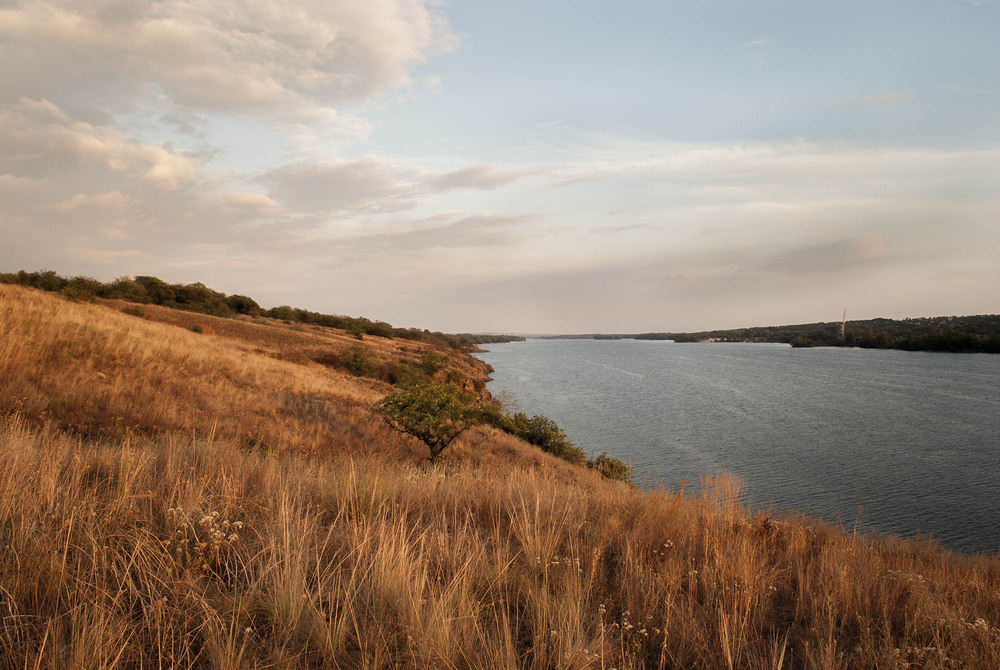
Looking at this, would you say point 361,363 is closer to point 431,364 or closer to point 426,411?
point 431,364

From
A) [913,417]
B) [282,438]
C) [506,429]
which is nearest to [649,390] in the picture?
[913,417]

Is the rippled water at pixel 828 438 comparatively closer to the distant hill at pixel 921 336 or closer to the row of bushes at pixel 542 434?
the row of bushes at pixel 542 434

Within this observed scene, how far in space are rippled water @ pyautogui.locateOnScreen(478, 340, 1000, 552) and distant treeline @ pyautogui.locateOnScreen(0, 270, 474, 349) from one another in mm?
38484

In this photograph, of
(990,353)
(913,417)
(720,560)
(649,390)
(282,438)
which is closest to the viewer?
(720,560)

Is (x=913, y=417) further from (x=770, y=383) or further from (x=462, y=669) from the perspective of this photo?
(x=462, y=669)

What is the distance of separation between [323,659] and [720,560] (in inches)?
132

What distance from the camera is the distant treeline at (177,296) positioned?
4144cm

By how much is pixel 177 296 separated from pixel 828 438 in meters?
77.0

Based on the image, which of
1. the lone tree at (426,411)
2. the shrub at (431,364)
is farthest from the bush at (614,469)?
the shrub at (431,364)

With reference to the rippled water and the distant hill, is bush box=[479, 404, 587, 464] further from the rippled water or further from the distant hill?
the distant hill

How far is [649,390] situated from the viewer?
5719 centimetres

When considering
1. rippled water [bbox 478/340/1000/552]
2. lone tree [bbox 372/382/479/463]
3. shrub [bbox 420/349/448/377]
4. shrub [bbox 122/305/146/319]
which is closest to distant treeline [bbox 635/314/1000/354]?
rippled water [bbox 478/340/1000/552]

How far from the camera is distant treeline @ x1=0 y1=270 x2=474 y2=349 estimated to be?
41438mm

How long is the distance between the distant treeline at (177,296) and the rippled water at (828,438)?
38.5 meters
